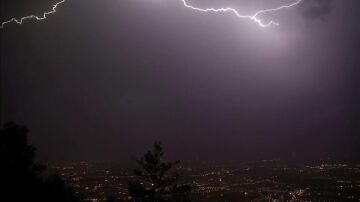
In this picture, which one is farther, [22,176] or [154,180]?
[154,180]

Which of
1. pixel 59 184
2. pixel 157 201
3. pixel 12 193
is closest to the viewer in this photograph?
pixel 12 193

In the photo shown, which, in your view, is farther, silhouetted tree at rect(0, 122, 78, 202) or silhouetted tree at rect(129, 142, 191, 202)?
silhouetted tree at rect(129, 142, 191, 202)

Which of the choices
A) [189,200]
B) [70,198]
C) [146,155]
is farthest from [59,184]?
[189,200]

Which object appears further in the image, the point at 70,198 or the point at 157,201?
the point at 157,201

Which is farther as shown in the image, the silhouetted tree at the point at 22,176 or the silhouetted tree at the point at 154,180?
the silhouetted tree at the point at 154,180

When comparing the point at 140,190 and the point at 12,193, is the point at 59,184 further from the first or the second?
the point at 140,190

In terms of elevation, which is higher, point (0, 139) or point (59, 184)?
point (0, 139)

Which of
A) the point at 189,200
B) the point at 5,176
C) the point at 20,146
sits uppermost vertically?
the point at 20,146

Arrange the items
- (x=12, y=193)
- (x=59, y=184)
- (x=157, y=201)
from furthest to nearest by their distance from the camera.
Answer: (x=157, y=201), (x=59, y=184), (x=12, y=193)
